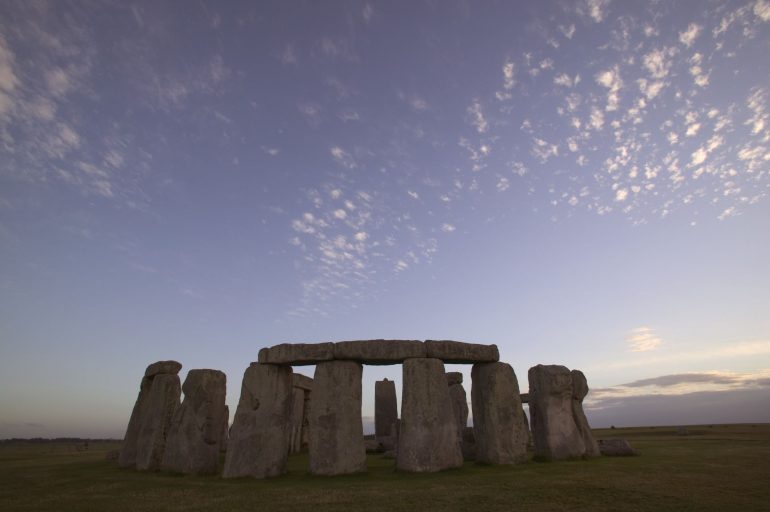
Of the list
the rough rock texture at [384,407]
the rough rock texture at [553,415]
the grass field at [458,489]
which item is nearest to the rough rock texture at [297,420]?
the rough rock texture at [384,407]

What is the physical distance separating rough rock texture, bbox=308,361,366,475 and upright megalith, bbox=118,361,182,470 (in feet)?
14.5

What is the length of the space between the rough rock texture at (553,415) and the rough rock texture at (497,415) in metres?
0.60

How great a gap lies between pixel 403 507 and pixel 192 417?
23.1 feet

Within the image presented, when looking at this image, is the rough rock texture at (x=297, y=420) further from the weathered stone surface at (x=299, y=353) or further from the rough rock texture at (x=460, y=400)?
the weathered stone surface at (x=299, y=353)

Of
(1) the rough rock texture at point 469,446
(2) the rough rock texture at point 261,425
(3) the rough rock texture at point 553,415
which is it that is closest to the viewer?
(2) the rough rock texture at point 261,425

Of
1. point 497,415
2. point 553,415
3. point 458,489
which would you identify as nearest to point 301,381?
point 497,415

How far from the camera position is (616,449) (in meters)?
12.1

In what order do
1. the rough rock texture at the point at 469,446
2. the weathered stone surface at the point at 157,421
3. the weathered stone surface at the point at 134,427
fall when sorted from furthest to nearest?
the rough rock texture at the point at 469,446 < the weathered stone surface at the point at 134,427 < the weathered stone surface at the point at 157,421

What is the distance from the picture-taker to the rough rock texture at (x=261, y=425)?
10312mm

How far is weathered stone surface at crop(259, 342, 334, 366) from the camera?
10930mm

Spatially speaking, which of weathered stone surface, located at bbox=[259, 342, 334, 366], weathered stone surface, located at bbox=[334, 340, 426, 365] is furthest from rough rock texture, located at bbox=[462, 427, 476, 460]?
weathered stone surface, located at bbox=[259, 342, 334, 366]

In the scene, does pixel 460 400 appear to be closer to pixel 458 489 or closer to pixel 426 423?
pixel 426 423

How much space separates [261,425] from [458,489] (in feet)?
17.1

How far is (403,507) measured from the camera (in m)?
6.30
